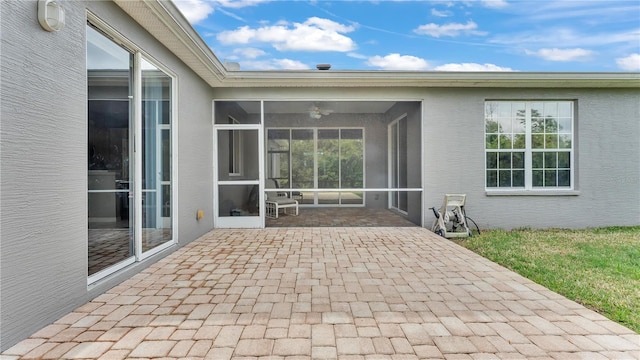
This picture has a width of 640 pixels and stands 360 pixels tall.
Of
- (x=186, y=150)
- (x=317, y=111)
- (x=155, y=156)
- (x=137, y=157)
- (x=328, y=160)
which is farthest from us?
(x=328, y=160)

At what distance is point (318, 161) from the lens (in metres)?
8.60

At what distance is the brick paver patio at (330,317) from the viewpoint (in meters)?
1.99

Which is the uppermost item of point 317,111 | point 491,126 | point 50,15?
point 317,111

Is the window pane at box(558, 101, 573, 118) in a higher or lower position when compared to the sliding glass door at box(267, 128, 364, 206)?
higher

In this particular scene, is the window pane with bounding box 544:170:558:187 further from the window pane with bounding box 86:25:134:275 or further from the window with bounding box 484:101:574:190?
the window pane with bounding box 86:25:134:275

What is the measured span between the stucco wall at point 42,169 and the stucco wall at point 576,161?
544 cm

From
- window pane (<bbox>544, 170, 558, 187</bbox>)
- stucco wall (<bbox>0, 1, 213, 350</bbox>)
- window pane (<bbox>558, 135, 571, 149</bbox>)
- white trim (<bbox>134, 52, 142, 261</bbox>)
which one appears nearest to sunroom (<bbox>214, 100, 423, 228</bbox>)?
window pane (<bbox>544, 170, 558, 187</bbox>)

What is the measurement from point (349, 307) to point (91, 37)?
3.45 metres

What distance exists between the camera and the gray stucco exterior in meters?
2.12

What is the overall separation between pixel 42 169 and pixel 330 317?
7.81 feet

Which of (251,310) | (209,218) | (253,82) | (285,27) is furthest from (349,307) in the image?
(285,27)

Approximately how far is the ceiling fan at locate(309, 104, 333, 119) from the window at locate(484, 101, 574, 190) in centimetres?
346

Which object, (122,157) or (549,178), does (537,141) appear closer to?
(549,178)

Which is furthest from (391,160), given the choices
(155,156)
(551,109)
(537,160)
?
(155,156)
